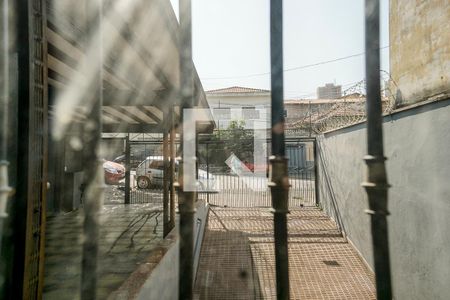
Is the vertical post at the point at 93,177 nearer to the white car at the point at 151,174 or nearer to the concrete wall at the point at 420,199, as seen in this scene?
the concrete wall at the point at 420,199

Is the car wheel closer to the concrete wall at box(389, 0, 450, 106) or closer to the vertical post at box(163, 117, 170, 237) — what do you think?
the vertical post at box(163, 117, 170, 237)

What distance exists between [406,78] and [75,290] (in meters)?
6.37

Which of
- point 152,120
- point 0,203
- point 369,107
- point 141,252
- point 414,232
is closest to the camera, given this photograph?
point 369,107

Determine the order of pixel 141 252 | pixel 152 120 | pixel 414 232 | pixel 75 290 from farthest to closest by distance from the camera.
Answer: pixel 152 120 → pixel 141 252 → pixel 414 232 → pixel 75 290

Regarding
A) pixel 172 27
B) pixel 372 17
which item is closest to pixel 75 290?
pixel 172 27

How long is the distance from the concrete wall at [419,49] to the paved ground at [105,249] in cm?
494

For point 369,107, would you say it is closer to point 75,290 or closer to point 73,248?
point 75,290

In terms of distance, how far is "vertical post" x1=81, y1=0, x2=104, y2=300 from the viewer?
0.99m

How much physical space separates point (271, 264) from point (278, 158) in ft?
20.9

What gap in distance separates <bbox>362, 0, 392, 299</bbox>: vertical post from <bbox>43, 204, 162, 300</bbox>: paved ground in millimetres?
3200

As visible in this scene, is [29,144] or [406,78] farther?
[406,78]

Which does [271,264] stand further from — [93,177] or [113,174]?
[113,174]

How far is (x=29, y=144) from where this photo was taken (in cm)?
173

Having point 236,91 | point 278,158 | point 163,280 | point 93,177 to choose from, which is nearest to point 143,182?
point 163,280
